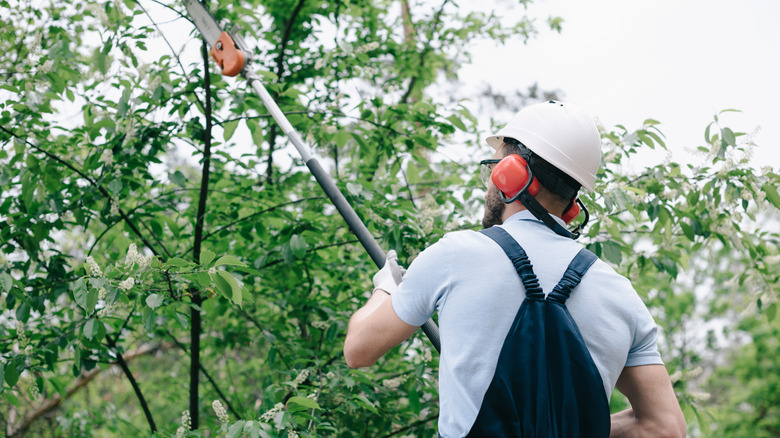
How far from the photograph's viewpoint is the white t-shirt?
1.49 meters

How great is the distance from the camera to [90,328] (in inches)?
89.5

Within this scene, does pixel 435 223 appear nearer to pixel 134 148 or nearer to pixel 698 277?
pixel 134 148

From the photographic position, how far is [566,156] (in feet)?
5.66

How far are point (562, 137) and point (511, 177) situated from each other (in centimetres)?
21

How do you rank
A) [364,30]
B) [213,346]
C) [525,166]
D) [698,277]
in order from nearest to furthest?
[525,166] → [213,346] → [364,30] → [698,277]

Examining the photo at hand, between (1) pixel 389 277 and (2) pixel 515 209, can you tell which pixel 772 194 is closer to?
(2) pixel 515 209

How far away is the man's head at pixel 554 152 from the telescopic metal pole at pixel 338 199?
48cm

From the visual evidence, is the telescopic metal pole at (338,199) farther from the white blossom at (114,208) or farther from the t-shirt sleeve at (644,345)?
the white blossom at (114,208)

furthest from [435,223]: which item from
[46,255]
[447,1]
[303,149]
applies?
[447,1]

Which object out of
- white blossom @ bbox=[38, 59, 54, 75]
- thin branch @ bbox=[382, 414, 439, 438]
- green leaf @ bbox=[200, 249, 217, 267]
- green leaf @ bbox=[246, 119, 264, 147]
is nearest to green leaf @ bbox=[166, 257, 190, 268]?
green leaf @ bbox=[200, 249, 217, 267]

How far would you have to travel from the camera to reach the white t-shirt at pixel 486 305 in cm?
149

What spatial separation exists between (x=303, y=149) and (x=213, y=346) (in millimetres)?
2425

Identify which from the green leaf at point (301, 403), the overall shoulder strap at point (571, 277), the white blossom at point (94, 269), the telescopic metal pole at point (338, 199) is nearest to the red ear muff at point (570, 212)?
the overall shoulder strap at point (571, 277)

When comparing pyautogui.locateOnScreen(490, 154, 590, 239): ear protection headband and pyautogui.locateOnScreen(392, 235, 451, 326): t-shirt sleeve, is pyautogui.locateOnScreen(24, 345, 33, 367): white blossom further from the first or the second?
pyautogui.locateOnScreen(490, 154, 590, 239): ear protection headband
